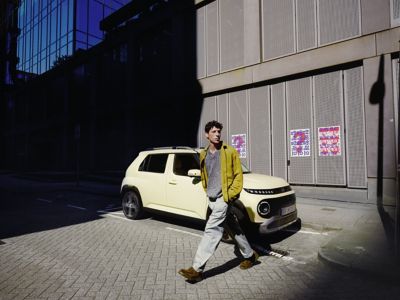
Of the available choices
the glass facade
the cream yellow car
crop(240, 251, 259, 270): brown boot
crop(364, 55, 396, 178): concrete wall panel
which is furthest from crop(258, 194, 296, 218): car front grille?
the glass facade

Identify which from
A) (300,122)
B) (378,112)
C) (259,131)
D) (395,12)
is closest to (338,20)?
(395,12)

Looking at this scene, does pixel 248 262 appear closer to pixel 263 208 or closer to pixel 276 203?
pixel 263 208

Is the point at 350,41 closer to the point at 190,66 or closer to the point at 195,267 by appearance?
the point at 190,66

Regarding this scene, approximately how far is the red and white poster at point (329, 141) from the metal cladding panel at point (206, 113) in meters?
5.12

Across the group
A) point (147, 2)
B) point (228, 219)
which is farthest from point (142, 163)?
point (147, 2)

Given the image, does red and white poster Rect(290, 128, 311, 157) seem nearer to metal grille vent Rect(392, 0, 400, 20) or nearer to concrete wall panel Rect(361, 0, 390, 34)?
concrete wall panel Rect(361, 0, 390, 34)

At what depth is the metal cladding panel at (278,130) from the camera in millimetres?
11719

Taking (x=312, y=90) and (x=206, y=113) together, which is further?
(x=206, y=113)

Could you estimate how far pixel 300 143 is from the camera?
11.2 metres

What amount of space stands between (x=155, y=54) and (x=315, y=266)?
52.9ft

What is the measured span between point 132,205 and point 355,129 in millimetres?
7659

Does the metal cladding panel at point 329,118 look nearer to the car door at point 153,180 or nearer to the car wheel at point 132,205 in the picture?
the car door at point 153,180

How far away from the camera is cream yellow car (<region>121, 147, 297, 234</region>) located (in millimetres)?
5195

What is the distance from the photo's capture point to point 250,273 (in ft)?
13.7
